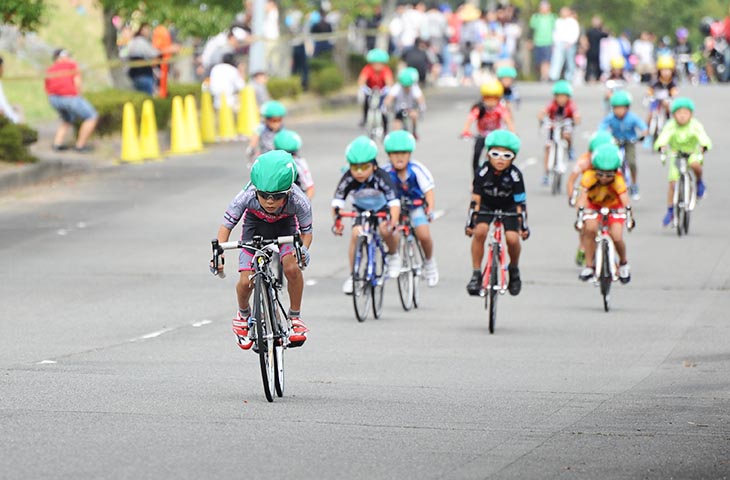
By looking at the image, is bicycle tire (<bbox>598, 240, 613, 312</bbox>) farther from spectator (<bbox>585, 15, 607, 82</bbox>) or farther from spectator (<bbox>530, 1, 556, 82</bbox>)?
spectator (<bbox>585, 15, 607, 82</bbox>)

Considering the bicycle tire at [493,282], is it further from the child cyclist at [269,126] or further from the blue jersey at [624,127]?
the blue jersey at [624,127]

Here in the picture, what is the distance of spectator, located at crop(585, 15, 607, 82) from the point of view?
4919 cm

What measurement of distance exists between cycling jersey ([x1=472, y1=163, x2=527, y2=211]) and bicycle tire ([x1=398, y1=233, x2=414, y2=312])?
1.16m

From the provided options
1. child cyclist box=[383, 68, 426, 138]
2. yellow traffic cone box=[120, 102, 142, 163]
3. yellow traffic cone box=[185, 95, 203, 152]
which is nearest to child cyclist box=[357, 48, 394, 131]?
child cyclist box=[383, 68, 426, 138]

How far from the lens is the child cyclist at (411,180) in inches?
634

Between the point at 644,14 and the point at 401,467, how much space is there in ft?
205

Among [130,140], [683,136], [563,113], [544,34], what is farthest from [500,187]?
[544,34]

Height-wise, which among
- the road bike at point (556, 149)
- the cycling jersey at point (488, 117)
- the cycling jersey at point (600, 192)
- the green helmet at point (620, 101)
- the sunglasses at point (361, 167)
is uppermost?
the sunglasses at point (361, 167)

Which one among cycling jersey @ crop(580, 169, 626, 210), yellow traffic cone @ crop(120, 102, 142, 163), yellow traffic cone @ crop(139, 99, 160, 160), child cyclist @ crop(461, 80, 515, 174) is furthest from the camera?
yellow traffic cone @ crop(139, 99, 160, 160)

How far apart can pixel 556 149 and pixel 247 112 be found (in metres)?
9.39

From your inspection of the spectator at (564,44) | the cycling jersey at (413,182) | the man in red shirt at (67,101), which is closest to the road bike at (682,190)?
the cycling jersey at (413,182)

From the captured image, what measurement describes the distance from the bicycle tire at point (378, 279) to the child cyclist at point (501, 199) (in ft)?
2.86

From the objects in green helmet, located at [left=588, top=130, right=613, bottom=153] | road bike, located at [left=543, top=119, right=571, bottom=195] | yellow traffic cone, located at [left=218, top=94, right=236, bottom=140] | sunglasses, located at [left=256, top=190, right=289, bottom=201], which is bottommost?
yellow traffic cone, located at [left=218, top=94, right=236, bottom=140]

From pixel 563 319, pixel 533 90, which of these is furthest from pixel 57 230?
pixel 533 90
